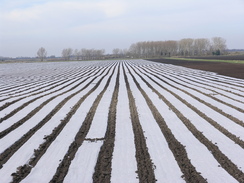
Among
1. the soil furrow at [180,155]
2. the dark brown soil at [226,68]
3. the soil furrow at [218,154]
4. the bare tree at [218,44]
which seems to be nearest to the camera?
the soil furrow at [180,155]

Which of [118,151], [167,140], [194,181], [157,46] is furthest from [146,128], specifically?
[157,46]

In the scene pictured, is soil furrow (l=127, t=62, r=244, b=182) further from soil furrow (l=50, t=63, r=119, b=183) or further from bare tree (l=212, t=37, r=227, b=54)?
bare tree (l=212, t=37, r=227, b=54)

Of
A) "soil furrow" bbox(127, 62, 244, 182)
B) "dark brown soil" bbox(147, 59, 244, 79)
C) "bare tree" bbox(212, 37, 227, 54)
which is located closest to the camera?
"soil furrow" bbox(127, 62, 244, 182)

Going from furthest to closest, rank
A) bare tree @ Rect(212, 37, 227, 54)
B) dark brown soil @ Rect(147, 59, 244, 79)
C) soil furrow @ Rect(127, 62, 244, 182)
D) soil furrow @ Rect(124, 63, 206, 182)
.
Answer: bare tree @ Rect(212, 37, 227, 54)
dark brown soil @ Rect(147, 59, 244, 79)
soil furrow @ Rect(127, 62, 244, 182)
soil furrow @ Rect(124, 63, 206, 182)

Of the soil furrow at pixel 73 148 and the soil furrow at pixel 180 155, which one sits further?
the soil furrow at pixel 73 148

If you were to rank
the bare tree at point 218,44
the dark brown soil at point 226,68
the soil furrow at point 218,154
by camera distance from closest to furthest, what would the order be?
the soil furrow at point 218,154 < the dark brown soil at point 226,68 < the bare tree at point 218,44

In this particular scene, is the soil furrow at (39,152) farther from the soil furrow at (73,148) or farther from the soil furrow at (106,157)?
the soil furrow at (106,157)

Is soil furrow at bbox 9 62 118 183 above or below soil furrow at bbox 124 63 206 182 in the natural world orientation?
above

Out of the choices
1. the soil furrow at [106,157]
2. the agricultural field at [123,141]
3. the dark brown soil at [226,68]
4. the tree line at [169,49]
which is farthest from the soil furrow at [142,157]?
the tree line at [169,49]

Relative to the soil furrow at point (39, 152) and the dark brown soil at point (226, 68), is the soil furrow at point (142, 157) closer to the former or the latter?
the soil furrow at point (39, 152)

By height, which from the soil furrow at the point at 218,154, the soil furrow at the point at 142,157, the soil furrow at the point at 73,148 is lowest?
the soil furrow at the point at 218,154

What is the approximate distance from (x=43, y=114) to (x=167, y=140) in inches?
189

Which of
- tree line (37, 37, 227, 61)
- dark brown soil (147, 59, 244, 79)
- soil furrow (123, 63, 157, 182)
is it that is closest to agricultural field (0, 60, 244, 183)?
soil furrow (123, 63, 157, 182)

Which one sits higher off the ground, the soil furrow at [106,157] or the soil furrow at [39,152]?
the soil furrow at [39,152]
